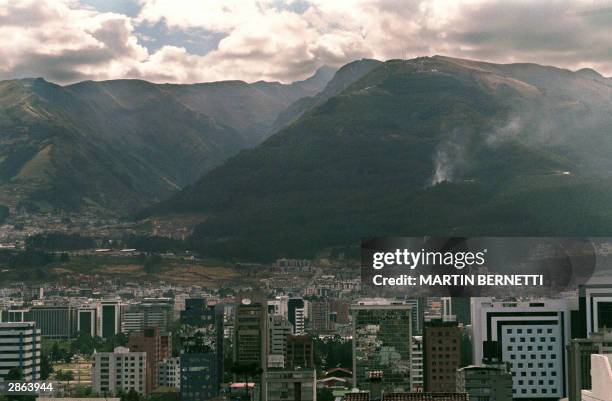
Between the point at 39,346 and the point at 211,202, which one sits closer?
the point at 39,346

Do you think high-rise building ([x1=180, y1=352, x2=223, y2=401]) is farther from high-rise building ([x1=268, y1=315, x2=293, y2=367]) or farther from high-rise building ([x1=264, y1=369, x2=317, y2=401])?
high-rise building ([x1=264, y1=369, x2=317, y2=401])

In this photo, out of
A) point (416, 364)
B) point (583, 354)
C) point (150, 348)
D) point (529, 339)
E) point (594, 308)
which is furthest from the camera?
point (150, 348)

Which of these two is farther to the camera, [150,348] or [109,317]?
[109,317]

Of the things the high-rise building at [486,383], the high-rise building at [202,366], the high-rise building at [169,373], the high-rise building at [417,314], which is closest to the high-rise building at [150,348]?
the high-rise building at [169,373]

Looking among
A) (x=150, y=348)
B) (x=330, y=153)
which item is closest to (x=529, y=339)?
(x=150, y=348)

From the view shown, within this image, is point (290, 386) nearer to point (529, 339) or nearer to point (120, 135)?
point (529, 339)

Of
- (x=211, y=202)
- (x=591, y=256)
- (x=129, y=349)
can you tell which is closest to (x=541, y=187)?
(x=591, y=256)

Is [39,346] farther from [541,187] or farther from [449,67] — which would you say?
[449,67]
